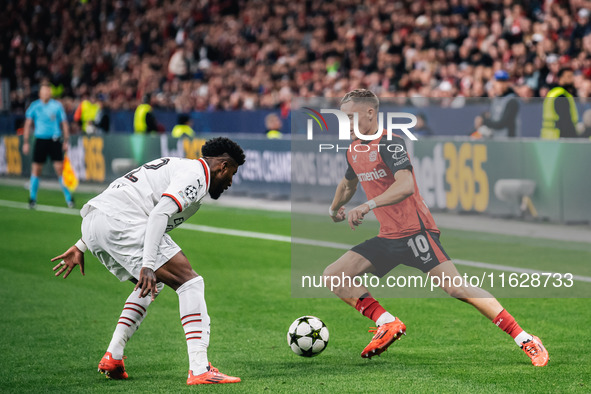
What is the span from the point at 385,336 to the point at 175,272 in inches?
65.2

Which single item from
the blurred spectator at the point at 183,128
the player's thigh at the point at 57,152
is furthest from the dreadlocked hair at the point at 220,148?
the blurred spectator at the point at 183,128

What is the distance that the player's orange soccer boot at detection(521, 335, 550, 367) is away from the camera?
6.66m

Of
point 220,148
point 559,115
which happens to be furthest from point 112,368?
point 559,115

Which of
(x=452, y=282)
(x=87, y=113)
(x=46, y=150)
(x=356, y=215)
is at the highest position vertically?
(x=87, y=113)

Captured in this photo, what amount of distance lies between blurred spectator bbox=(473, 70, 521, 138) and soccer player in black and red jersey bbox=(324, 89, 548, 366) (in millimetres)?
9034

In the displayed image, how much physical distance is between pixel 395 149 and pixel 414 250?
76cm

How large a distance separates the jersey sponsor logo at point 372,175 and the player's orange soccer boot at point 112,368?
2.24m

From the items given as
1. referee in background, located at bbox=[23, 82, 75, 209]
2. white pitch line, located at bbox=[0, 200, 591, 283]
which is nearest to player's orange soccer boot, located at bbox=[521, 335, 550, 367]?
white pitch line, located at bbox=[0, 200, 591, 283]

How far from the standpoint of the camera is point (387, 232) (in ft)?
23.3

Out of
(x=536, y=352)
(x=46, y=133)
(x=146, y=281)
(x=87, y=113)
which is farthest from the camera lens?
(x=87, y=113)

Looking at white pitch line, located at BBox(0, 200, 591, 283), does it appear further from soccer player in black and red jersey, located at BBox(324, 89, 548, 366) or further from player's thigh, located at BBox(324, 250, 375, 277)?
player's thigh, located at BBox(324, 250, 375, 277)

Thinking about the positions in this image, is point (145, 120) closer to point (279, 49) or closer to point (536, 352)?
point (279, 49)

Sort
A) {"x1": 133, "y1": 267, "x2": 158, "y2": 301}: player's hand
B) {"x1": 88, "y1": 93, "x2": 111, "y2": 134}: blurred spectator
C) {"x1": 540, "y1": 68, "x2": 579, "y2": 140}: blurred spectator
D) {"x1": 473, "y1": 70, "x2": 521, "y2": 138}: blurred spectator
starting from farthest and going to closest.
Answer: {"x1": 88, "y1": 93, "x2": 111, "y2": 134}: blurred spectator → {"x1": 473, "y1": 70, "x2": 521, "y2": 138}: blurred spectator → {"x1": 540, "y1": 68, "x2": 579, "y2": 140}: blurred spectator → {"x1": 133, "y1": 267, "x2": 158, "y2": 301}: player's hand

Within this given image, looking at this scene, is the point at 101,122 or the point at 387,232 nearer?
the point at 387,232
